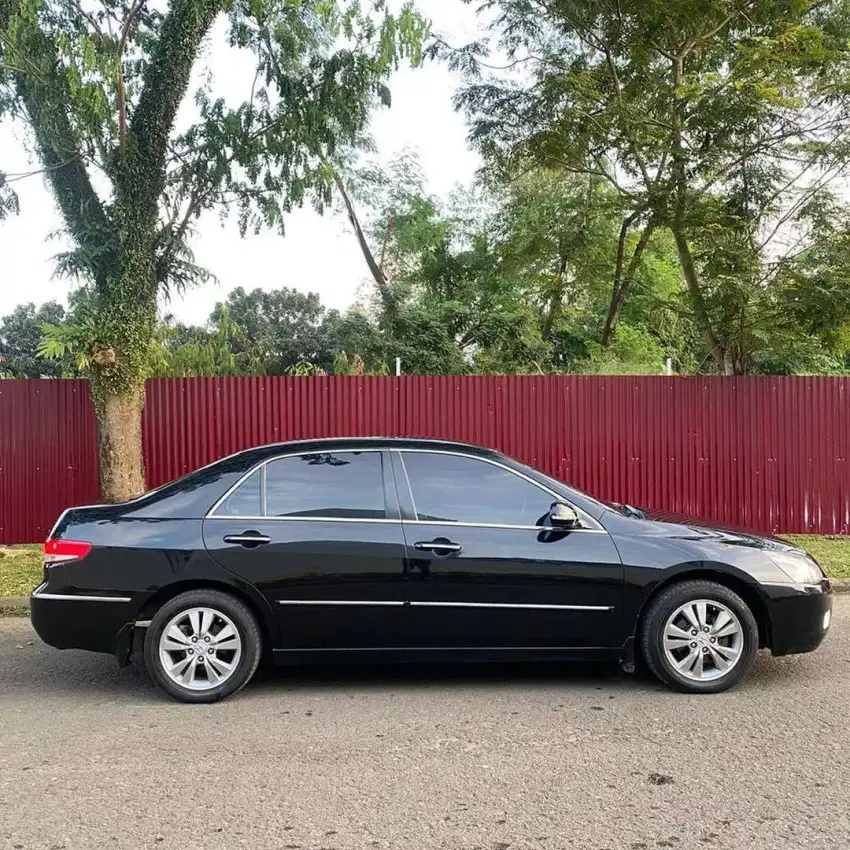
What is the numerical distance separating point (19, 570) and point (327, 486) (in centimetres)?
477

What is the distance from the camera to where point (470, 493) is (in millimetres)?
5035

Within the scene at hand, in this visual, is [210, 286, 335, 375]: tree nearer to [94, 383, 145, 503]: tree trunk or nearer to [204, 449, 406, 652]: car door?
[94, 383, 145, 503]: tree trunk

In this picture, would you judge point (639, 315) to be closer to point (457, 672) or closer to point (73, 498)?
point (73, 498)

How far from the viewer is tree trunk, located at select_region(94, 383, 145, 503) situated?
29.3ft

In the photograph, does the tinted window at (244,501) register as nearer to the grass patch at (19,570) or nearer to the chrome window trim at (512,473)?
the chrome window trim at (512,473)

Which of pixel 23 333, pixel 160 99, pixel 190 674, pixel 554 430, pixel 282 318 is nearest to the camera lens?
pixel 190 674

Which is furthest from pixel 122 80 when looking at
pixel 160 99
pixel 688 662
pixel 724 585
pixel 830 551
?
pixel 830 551

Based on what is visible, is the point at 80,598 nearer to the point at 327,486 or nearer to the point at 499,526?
the point at 327,486

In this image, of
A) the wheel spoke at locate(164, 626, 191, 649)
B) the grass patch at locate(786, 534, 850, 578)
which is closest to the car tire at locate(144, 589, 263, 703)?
the wheel spoke at locate(164, 626, 191, 649)

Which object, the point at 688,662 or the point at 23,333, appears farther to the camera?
the point at 23,333

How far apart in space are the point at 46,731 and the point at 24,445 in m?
5.85

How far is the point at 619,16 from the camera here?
34.7 feet

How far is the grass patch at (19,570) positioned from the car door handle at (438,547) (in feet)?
13.8

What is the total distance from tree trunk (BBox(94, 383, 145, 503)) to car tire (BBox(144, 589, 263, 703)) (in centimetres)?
447
